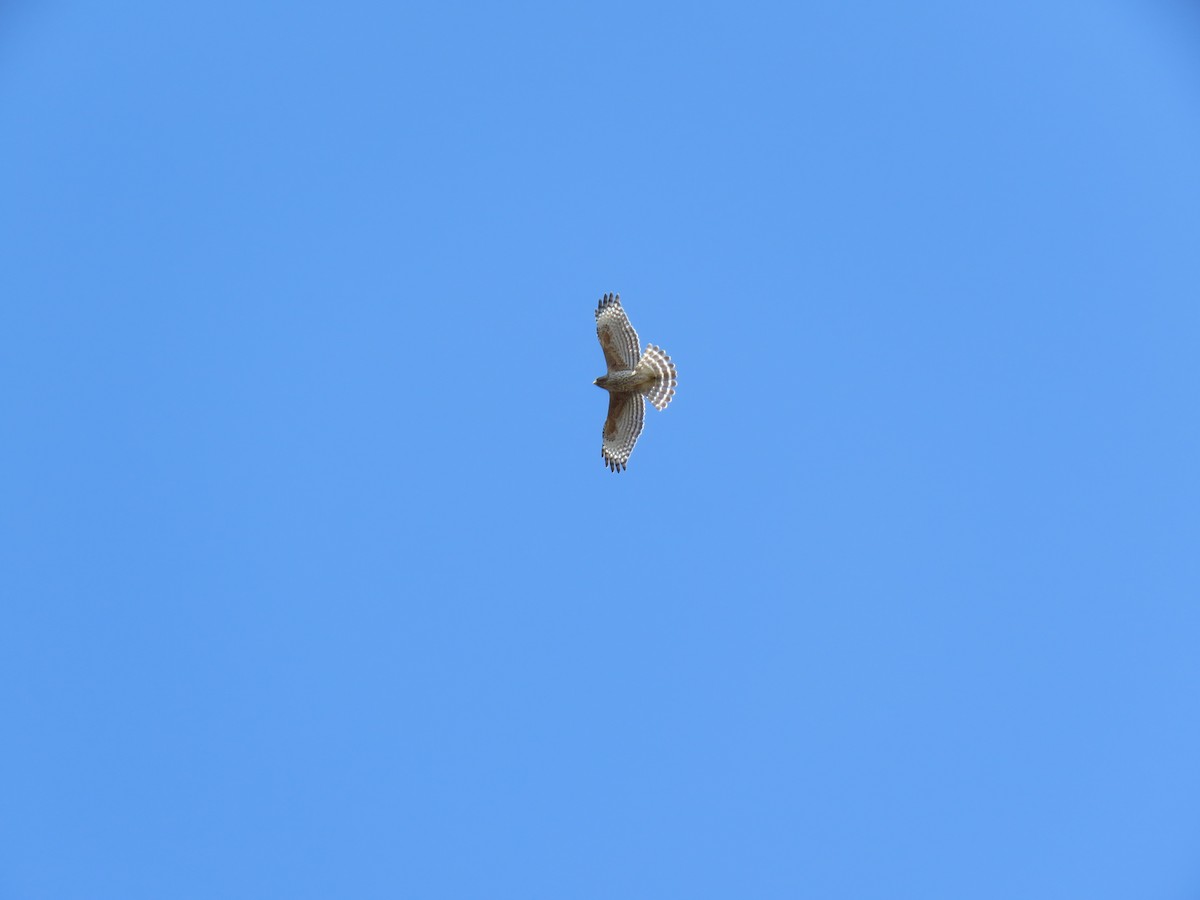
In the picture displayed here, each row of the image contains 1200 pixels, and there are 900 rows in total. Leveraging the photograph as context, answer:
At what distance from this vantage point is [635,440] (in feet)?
76.8

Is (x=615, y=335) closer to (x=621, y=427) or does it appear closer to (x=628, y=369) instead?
(x=628, y=369)

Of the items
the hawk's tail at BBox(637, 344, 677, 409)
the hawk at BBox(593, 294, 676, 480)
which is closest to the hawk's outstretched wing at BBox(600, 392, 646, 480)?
the hawk at BBox(593, 294, 676, 480)

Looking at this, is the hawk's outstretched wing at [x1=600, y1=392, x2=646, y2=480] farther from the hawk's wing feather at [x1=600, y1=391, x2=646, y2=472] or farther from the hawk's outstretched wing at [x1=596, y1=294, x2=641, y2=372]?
the hawk's outstretched wing at [x1=596, y1=294, x2=641, y2=372]

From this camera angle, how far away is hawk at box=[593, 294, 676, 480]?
22281 mm

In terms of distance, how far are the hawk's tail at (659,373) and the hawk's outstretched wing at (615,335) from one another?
334 mm

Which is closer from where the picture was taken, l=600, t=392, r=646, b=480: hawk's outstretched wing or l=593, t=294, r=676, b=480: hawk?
l=593, t=294, r=676, b=480: hawk

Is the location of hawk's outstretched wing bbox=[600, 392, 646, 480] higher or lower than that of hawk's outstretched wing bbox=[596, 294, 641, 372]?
lower

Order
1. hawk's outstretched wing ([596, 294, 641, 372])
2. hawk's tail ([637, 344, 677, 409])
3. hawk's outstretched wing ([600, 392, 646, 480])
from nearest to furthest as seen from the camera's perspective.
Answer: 1. hawk's outstretched wing ([596, 294, 641, 372])
2. hawk's tail ([637, 344, 677, 409])
3. hawk's outstretched wing ([600, 392, 646, 480])

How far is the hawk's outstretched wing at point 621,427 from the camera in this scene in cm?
2323

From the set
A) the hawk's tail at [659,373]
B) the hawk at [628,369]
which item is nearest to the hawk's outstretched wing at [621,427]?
the hawk at [628,369]

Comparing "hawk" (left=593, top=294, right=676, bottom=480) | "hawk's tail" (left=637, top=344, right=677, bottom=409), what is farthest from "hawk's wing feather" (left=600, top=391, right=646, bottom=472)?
"hawk's tail" (left=637, top=344, right=677, bottom=409)

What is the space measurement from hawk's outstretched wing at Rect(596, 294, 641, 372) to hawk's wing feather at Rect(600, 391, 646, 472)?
828 mm

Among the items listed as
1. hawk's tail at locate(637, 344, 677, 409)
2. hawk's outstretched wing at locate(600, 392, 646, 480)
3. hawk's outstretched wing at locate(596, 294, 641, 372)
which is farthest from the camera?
hawk's outstretched wing at locate(600, 392, 646, 480)

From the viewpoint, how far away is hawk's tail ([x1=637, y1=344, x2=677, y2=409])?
22.4 metres
